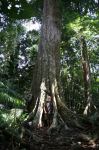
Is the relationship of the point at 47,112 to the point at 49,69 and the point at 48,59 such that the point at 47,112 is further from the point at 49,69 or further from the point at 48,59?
the point at 48,59

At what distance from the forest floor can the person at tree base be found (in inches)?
19.9

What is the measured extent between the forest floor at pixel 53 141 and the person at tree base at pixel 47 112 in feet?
1.66

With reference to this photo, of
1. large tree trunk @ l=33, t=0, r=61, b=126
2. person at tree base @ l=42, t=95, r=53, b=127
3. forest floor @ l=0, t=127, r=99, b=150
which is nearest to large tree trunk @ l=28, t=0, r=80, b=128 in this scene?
large tree trunk @ l=33, t=0, r=61, b=126

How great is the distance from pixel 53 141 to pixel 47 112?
1.59 meters

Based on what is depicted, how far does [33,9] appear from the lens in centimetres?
1366

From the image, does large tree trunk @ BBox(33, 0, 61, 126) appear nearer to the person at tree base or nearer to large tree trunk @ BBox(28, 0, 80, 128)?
large tree trunk @ BBox(28, 0, 80, 128)

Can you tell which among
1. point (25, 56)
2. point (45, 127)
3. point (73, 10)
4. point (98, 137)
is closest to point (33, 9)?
point (73, 10)

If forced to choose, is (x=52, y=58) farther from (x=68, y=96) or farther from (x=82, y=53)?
(x=68, y=96)

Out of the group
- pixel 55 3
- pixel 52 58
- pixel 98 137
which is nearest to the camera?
pixel 98 137

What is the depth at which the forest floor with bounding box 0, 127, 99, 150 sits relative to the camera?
6.28m

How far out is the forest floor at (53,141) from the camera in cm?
628

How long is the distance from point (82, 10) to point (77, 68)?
4.42 metres

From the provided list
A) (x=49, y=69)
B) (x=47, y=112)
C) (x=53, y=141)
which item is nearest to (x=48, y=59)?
(x=49, y=69)

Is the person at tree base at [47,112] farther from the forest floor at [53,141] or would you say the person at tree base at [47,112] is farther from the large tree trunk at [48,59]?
the forest floor at [53,141]
